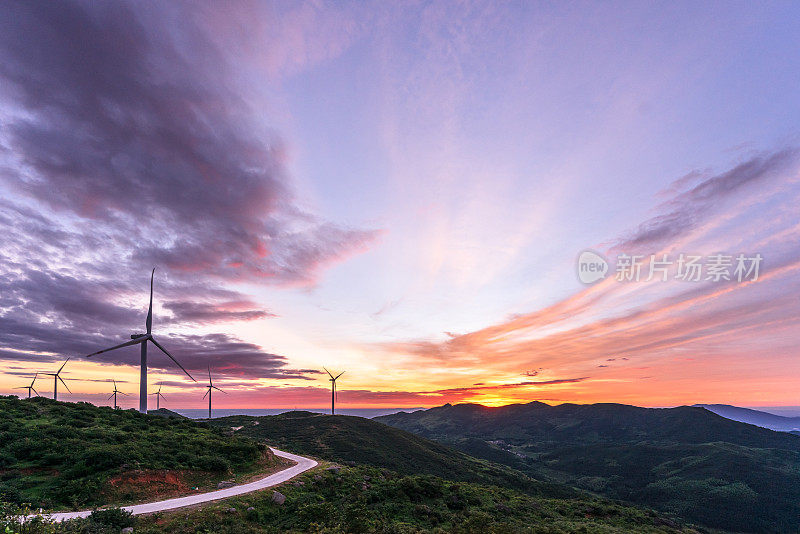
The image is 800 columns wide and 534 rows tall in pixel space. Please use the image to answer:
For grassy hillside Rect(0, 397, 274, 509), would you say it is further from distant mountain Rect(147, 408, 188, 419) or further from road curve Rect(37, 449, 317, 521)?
distant mountain Rect(147, 408, 188, 419)

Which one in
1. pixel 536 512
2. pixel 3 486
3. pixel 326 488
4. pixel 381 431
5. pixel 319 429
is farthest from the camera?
pixel 381 431

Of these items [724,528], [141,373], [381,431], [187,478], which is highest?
[141,373]

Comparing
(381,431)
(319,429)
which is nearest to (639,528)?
(319,429)

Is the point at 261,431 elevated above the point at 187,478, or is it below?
below

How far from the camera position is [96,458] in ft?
121

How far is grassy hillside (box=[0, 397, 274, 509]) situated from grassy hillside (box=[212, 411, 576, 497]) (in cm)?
5473

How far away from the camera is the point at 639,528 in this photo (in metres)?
52.4

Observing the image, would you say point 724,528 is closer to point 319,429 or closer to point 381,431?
point 381,431

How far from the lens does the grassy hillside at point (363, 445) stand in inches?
4390

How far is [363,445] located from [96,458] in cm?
10328

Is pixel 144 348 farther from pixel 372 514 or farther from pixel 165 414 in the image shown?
pixel 165 414

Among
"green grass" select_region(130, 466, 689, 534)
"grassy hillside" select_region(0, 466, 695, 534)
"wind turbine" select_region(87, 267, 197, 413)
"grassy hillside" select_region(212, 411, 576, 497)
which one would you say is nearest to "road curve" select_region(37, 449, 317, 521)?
"grassy hillside" select_region(0, 466, 695, 534)

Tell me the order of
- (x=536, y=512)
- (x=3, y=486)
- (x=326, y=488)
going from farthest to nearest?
(x=536, y=512), (x=326, y=488), (x=3, y=486)

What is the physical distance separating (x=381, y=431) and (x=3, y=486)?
485 feet
